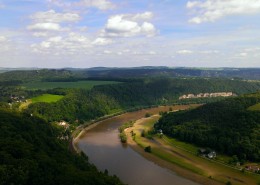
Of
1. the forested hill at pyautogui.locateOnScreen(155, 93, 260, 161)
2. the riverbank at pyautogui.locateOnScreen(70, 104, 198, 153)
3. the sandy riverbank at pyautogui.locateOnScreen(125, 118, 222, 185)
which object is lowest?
the sandy riverbank at pyautogui.locateOnScreen(125, 118, 222, 185)

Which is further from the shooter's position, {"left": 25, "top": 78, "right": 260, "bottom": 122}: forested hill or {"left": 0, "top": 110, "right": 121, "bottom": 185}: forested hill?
{"left": 25, "top": 78, "right": 260, "bottom": 122}: forested hill

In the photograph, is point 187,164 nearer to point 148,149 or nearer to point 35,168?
point 148,149

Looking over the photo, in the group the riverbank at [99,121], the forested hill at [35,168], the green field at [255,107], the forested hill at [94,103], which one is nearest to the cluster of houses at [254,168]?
the green field at [255,107]

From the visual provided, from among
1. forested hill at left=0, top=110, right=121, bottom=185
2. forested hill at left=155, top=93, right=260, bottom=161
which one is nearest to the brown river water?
forested hill at left=0, top=110, right=121, bottom=185

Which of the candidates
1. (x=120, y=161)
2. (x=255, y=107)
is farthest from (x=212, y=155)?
(x=255, y=107)

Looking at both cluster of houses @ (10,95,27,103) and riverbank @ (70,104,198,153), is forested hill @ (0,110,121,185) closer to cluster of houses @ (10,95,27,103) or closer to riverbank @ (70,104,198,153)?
riverbank @ (70,104,198,153)

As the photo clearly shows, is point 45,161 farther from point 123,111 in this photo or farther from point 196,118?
point 123,111

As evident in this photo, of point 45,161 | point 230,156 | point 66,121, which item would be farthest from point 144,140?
Answer: point 45,161
